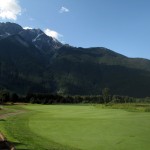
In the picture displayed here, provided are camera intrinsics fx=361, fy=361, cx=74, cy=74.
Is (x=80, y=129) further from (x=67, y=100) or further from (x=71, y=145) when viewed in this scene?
(x=67, y=100)

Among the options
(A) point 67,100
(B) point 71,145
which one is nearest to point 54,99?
(A) point 67,100

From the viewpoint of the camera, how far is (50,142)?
93.1 feet

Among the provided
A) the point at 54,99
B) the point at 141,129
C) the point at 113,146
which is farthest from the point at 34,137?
the point at 54,99

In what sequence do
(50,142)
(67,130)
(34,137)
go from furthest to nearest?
(67,130), (34,137), (50,142)

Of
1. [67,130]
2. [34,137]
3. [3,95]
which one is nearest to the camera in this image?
[34,137]

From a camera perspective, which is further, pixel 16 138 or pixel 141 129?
pixel 141 129

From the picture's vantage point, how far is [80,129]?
3678cm

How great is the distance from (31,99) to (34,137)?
12358 cm

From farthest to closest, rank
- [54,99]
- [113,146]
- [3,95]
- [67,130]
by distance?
[54,99]
[3,95]
[67,130]
[113,146]

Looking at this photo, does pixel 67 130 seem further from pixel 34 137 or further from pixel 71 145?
pixel 71 145

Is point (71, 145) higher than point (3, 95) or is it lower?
lower

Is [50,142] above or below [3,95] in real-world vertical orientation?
below

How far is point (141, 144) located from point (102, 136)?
485cm

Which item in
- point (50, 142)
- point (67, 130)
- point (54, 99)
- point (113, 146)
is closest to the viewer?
point (113, 146)
